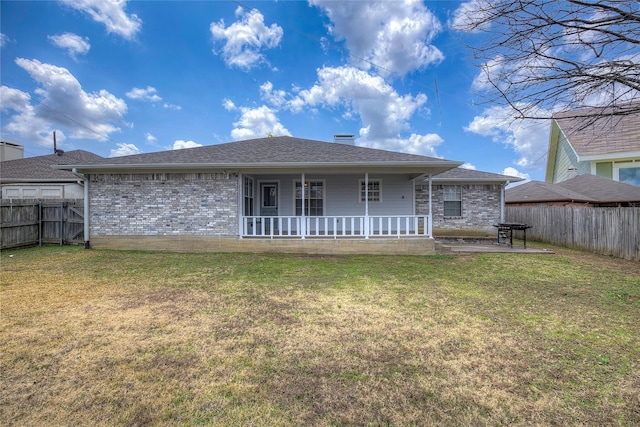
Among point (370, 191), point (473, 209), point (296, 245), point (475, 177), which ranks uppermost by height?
point (475, 177)

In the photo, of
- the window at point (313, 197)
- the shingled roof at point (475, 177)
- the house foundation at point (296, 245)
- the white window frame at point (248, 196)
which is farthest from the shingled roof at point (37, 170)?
the shingled roof at point (475, 177)

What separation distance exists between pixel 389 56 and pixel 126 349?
34.2 feet

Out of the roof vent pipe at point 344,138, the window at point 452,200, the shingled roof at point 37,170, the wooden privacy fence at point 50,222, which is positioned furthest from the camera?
the roof vent pipe at point 344,138

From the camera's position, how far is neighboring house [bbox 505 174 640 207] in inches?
530

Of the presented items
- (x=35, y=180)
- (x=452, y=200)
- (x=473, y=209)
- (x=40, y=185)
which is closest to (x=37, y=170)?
(x=35, y=180)

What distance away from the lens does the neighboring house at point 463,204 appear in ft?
41.5

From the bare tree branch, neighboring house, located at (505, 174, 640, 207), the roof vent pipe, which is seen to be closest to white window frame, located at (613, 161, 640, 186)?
neighboring house, located at (505, 174, 640, 207)

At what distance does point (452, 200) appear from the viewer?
1290 centimetres

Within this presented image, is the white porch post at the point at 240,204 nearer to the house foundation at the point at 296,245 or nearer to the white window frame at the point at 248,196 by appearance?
the white window frame at the point at 248,196

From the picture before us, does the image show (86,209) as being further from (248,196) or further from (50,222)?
(248,196)

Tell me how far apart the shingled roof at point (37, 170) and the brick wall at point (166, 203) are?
15.3 feet

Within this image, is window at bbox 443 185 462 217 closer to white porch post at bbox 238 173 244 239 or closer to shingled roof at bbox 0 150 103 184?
white porch post at bbox 238 173 244 239

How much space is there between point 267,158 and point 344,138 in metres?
6.03

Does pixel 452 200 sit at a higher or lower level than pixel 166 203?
higher
